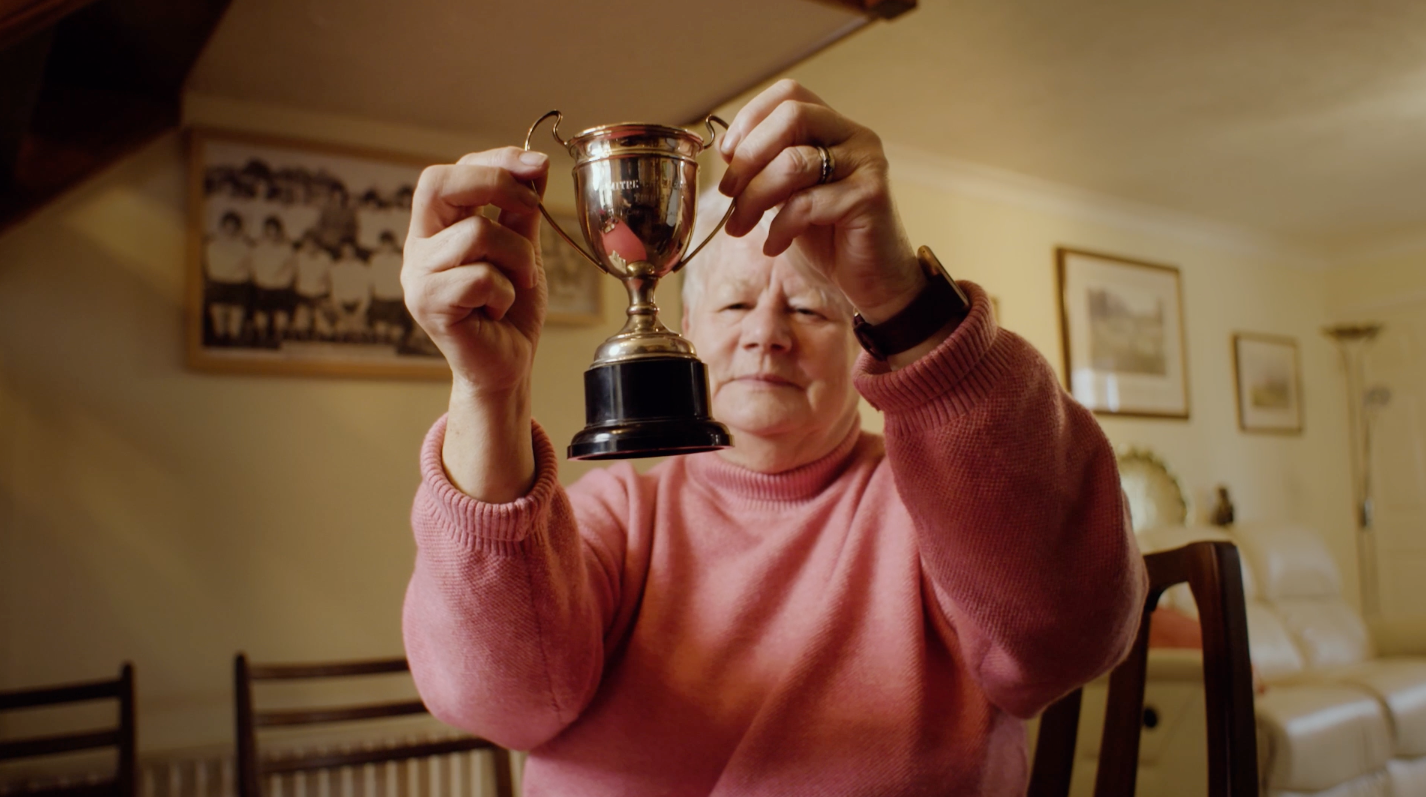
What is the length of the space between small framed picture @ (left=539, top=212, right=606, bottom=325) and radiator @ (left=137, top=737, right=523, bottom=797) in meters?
1.26

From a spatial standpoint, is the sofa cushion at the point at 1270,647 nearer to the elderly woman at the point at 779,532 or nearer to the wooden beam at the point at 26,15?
the elderly woman at the point at 779,532

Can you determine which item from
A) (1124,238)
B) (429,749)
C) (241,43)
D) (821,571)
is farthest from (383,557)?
(1124,238)

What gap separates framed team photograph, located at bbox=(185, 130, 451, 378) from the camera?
2.45m

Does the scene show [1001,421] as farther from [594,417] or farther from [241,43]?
[241,43]

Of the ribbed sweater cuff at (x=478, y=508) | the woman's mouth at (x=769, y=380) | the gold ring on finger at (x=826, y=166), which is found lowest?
the ribbed sweater cuff at (x=478, y=508)

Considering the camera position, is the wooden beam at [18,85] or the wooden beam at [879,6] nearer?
the wooden beam at [18,85]

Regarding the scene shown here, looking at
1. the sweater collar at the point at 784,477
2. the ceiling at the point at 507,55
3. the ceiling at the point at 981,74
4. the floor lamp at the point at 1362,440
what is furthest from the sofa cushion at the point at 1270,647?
the sweater collar at the point at 784,477

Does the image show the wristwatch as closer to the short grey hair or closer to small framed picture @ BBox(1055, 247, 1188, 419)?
the short grey hair

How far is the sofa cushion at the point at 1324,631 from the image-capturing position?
3.96m

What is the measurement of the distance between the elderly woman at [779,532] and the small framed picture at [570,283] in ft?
5.41

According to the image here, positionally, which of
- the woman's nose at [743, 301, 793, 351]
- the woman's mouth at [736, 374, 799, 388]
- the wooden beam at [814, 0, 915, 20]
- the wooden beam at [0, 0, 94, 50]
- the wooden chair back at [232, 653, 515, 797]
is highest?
the wooden beam at [814, 0, 915, 20]

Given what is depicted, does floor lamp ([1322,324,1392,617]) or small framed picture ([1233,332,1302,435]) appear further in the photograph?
floor lamp ([1322,324,1392,617])

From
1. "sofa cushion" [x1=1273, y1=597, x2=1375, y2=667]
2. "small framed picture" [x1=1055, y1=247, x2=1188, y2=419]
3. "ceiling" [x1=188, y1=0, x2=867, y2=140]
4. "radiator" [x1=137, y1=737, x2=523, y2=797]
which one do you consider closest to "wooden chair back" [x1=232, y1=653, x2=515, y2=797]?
"radiator" [x1=137, y1=737, x2=523, y2=797]

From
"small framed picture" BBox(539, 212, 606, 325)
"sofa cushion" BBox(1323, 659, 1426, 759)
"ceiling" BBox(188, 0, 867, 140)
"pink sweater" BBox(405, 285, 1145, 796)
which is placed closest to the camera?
"pink sweater" BBox(405, 285, 1145, 796)
